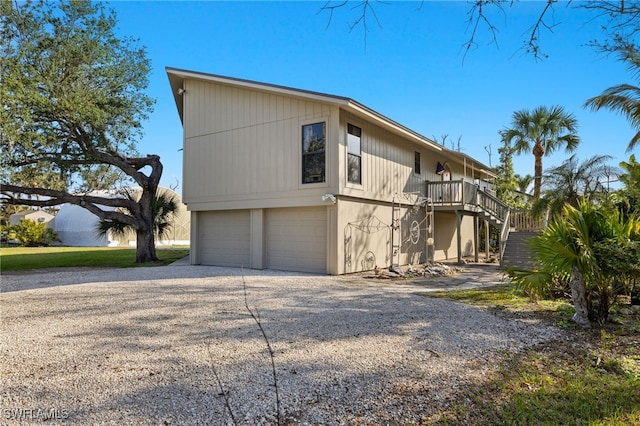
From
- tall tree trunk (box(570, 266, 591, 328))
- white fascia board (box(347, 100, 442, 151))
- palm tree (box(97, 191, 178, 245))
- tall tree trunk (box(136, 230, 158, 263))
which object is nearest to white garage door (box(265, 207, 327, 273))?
white fascia board (box(347, 100, 442, 151))

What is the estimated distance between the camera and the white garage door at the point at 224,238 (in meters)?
13.9

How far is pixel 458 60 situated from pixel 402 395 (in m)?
3.63

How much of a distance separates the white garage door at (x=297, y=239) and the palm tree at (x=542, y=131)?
1415 centimetres

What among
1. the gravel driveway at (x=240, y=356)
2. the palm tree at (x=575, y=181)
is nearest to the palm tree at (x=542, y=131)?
the palm tree at (x=575, y=181)

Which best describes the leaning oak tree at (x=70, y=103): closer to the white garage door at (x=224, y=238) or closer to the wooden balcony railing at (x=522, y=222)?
the white garage door at (x=224, y=238)

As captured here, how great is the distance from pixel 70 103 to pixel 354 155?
989 cm

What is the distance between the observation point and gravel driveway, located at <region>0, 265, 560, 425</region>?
9.82 feet

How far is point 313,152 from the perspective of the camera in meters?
11.9

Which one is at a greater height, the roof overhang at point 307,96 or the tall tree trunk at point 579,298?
the roof overhang at point 307,96

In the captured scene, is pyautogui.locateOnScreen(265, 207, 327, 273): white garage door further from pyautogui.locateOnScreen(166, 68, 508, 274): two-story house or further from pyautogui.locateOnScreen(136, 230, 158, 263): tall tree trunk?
pyautogui.locateOnScreen(136, 230, 158, 263): tall tree trunk

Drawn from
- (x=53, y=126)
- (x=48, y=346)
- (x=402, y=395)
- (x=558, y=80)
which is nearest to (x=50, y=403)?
(x=48, y=346)

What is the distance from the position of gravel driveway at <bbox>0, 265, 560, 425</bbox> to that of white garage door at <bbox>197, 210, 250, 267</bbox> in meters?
6.01

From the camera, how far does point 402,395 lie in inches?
128

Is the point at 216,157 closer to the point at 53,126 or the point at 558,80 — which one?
the point at 53,126
